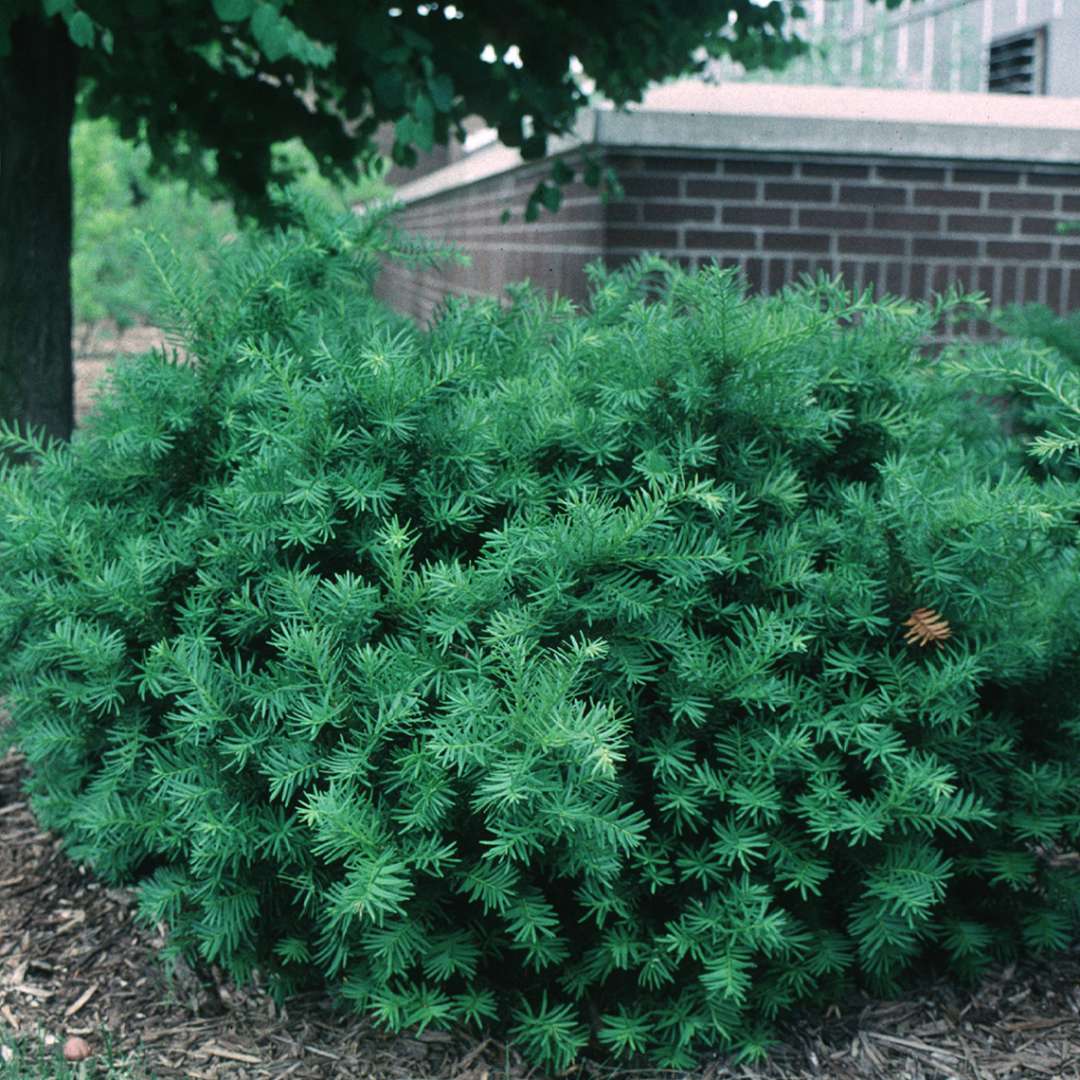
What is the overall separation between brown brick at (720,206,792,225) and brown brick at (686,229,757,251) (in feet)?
0.15

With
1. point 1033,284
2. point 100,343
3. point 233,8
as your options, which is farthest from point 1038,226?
point 100,343

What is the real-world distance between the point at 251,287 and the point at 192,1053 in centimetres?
152

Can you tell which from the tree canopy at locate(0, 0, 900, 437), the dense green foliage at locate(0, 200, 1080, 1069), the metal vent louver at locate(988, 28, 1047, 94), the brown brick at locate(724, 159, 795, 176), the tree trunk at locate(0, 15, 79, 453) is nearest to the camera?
the dense green foliage at locate(0, 200, 1080, 1069)

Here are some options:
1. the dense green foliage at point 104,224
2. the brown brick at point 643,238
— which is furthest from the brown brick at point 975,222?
the dense green foliage at point 104,224

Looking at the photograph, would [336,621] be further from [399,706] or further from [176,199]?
[176,199]

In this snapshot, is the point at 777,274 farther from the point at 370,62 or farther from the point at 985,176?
the point at 370,62

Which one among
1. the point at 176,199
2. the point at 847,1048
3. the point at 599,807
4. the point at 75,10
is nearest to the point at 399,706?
the point at 599,807

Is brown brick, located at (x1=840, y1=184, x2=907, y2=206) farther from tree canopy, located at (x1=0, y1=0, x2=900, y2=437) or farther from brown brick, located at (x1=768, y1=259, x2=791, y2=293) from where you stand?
tree canopy, located at (x1=0, y1=0, x2=900, y2=437)

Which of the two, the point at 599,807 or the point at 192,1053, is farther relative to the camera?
the point at 192,1053

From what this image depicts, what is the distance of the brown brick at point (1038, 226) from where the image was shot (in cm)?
579

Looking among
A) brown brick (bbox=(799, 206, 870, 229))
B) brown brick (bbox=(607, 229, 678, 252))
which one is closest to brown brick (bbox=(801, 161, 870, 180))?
brown brick (bbox=(799, 206, 870, 229))

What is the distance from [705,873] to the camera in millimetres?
2455

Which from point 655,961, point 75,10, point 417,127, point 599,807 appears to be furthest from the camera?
point 417,127

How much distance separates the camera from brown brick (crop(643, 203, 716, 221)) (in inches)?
214
